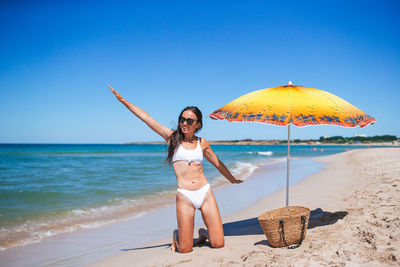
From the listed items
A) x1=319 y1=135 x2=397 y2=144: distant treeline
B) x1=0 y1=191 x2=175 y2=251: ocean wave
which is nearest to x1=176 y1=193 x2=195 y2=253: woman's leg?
x1=0 y1=191 x2=175 y2=251: ocean wave

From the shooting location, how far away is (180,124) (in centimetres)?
383

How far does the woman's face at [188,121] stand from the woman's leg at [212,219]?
35.8 inches

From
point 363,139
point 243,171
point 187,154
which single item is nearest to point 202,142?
point 187,154

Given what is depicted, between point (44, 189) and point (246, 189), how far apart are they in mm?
7493

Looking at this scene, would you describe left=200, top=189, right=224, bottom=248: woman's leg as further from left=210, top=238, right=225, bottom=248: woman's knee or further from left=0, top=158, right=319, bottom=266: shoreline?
left=0, top=158, right=319, bottom=266: shoreline

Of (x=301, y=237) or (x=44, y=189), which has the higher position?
(x=301, y=237)

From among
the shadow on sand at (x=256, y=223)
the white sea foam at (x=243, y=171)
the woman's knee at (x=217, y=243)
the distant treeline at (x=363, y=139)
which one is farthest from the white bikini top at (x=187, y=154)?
the distant treeline at (x=363, y=139)

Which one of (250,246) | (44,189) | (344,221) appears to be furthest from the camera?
(44,189)

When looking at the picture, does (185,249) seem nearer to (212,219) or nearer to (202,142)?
(212,219)

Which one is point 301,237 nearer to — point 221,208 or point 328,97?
point 328,97

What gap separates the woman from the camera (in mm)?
3697

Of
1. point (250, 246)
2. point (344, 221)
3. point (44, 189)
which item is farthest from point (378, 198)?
point (44, 189)

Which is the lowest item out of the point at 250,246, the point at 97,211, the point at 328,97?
the point at 97,211

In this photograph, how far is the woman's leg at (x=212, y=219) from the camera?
374cm
